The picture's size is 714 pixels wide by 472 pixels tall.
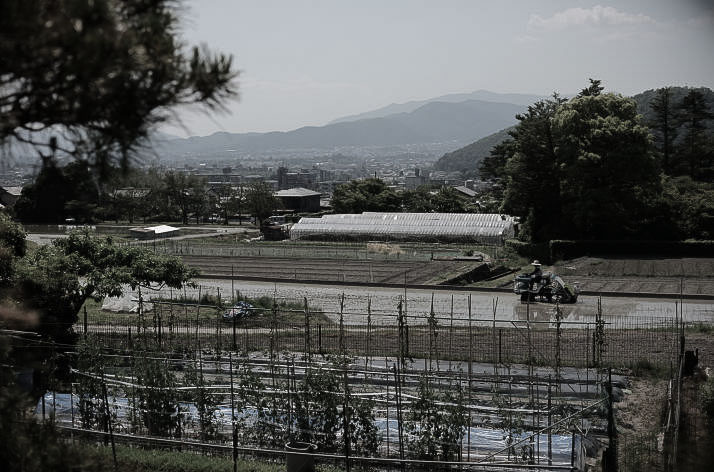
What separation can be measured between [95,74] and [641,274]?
28906 mm

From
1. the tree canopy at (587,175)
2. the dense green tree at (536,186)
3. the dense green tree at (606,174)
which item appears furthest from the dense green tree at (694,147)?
the dense green tree at (536,186)

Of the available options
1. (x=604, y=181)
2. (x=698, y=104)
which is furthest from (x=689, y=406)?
(x=698, y=104)

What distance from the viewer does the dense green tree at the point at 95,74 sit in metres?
4.12

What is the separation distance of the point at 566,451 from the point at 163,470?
18.4 feet

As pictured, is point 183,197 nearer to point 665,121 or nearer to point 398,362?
point 665,121

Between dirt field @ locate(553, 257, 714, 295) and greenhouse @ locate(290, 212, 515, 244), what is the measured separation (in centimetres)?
879


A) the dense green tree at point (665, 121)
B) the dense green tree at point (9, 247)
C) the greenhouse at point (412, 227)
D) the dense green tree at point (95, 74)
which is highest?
the dense green tree at point (665, 121)

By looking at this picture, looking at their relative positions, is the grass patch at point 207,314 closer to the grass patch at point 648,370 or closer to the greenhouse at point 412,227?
the grass patch at point 648,370

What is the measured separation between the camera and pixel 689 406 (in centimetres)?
1170

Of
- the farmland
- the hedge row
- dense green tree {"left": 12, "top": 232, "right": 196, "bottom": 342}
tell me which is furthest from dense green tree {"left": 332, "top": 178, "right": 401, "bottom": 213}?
dense green tree {"left": 12, "top": 232, "right": 196, "bottom": 342}

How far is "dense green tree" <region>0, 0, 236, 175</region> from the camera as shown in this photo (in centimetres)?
412

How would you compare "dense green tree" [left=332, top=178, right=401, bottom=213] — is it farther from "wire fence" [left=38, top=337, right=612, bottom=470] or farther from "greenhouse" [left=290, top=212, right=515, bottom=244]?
"wire fence" [left=38, top=337, right=612, bottom=470]

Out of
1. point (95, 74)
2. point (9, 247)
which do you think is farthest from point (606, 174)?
point (95, 74)

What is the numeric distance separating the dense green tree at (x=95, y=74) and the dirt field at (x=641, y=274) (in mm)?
24080
